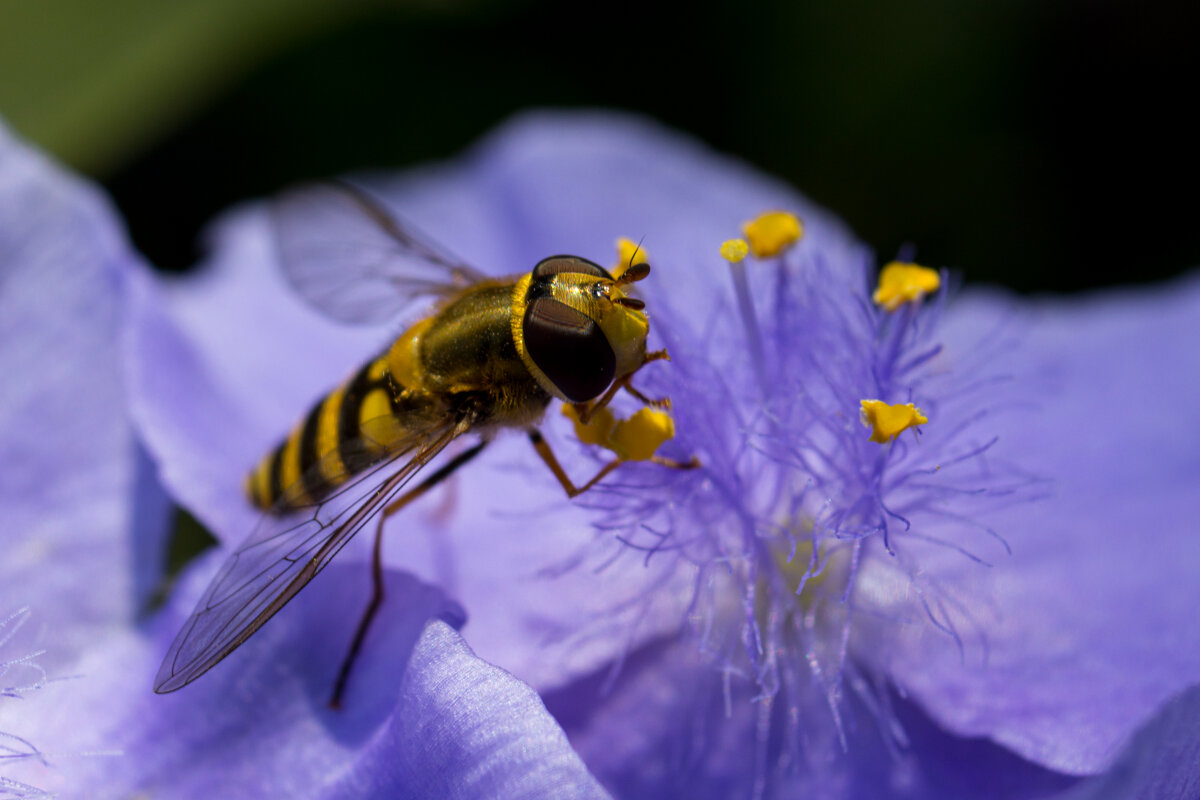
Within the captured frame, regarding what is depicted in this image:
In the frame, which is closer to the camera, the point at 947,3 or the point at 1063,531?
the point at 1063,531

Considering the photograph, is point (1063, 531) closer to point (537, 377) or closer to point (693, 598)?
point (693, 598)

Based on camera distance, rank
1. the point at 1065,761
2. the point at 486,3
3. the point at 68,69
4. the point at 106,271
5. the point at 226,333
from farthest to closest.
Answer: the point at 486,3 < the point at 68,69 < the point at 226,333 < the point at 106,271 < the point at 1065,761

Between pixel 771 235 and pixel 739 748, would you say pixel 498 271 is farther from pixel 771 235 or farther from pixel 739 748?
pixel 739 748

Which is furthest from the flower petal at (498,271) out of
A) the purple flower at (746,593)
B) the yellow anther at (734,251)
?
the yellow anther at (734,251)

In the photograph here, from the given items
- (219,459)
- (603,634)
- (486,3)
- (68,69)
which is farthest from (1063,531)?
(68,69)

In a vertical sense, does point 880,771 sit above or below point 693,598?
below

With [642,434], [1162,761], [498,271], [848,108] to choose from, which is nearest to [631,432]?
[642,434]

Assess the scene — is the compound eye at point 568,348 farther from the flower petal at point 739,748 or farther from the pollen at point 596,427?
the flower petal at point 739,748

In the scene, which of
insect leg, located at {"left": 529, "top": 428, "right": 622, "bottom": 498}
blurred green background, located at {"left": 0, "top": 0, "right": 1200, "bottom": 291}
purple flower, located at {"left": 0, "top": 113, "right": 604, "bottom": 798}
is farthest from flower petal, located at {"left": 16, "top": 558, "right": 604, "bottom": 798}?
blurred green background, located at {"left": 0, "top": 0, "right": 1200, "bottom": 291}
